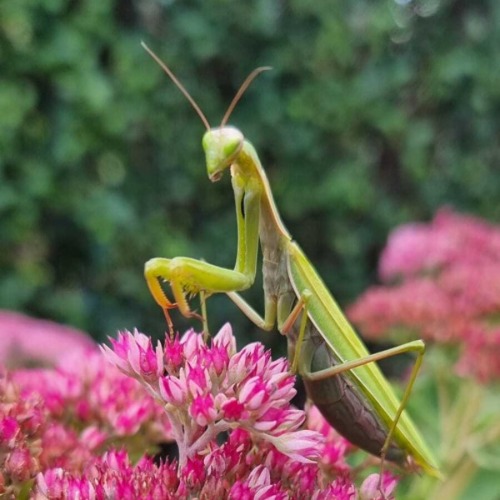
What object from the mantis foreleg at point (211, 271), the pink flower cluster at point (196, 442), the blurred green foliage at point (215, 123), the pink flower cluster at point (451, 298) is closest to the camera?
the pink flower cluster at point (196, 442)

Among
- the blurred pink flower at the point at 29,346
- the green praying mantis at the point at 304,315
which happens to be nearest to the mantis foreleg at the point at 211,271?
the green praying mantis at the point at 304,315

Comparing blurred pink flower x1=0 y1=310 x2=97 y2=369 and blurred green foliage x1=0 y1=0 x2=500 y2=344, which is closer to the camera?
blurred pink flower x1=0 y1=310 x2=97 y2=369

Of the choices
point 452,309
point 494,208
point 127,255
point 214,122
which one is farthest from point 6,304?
point 494,208

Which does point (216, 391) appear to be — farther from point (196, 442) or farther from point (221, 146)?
point (221, 146)

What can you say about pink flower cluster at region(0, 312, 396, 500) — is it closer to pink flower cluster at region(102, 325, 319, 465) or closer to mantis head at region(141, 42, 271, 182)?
pink flower cluster at region(102, 325, 319, 465)

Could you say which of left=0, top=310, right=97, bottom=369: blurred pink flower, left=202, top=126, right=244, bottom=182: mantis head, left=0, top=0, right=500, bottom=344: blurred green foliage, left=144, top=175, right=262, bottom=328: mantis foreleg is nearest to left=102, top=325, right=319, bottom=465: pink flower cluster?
left=144, top=175, right=262, bottom=328: mantis foreleg

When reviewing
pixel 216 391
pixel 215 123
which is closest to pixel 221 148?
pixel 216 391

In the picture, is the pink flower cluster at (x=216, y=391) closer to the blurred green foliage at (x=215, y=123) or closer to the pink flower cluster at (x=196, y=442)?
the pink flower cluster at (x=196, y=442)
